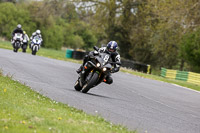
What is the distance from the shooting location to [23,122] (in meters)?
7.59

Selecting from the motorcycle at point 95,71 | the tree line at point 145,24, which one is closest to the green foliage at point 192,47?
the tree line at point 145,24

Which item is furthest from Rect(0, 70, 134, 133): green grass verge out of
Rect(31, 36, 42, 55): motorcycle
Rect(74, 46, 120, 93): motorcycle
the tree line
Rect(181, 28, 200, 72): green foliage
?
Rect(181, 28, 200, 72): green foliage

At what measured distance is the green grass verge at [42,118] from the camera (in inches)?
291

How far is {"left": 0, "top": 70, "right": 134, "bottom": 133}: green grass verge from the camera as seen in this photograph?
7.39m

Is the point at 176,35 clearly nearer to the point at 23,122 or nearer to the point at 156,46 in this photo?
the point at 156,46

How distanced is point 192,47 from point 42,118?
3884 centimetres

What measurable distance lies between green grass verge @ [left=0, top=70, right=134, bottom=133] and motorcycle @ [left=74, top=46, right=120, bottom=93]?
358 centimetres

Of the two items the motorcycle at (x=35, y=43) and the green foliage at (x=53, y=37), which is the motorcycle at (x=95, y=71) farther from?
the green foliage at (x=53, y=37)

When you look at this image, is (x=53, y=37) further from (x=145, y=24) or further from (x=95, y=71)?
→ (x=95, y=71)

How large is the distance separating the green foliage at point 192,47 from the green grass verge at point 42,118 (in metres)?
34.4

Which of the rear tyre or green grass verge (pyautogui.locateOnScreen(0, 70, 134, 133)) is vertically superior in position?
green grass verge (pyautogui.locateOnScreen(0, 70, 134, 133))

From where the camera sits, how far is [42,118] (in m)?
8.26

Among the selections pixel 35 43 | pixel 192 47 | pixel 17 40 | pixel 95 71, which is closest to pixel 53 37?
pixel 192 47

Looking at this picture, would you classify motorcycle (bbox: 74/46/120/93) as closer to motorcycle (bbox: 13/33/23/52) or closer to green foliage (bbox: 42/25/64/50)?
motorcycle (bbox: 13/33/23/52)
